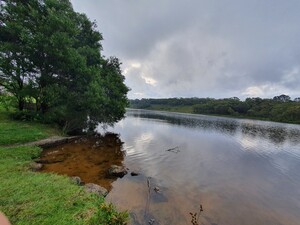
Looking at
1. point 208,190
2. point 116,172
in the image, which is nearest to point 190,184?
point 208,190

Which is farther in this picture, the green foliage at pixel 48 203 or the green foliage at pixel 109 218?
the green foliage at pixel 109 218

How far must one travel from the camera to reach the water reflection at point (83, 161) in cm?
1260

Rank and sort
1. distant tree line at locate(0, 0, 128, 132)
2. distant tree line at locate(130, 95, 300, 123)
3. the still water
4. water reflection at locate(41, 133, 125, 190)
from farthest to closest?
distant tree line at locate(130, 95, 300, 123) → distant tree line at locate(0, 0, 128, 132) → water reflection at locate(41, 133, 125, 190) → the still water

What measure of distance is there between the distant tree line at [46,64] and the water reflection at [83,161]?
658 centimetres

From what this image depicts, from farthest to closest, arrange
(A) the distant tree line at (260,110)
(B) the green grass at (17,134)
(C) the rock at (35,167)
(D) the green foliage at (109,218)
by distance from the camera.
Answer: (A) the distant tree line at (260,110) < (B) the green grass at (17,134) < (C) the rock at (35,167) < (D) the green foliage at (109,218)

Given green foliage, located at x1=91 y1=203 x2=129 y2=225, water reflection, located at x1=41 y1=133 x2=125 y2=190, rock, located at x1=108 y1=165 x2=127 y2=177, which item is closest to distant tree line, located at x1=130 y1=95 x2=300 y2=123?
water reflection, located at x1=41 y1=133 x2=125 y2=190

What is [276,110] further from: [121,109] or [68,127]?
[68,127]

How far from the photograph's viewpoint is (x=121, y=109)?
31.5 metres

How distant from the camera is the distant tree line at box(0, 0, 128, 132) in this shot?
69.1 ft

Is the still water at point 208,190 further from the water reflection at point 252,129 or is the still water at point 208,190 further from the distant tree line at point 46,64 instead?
the water reflection at point 252,129

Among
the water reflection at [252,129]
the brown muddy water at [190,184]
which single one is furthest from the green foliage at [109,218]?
the water reflection at [252,129]

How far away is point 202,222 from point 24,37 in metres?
23.6

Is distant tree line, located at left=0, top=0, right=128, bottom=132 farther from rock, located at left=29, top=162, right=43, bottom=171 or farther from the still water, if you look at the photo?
rock, located at left=29, top=162, right=43, bottom=171

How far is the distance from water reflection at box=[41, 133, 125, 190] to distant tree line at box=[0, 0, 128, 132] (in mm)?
6580
